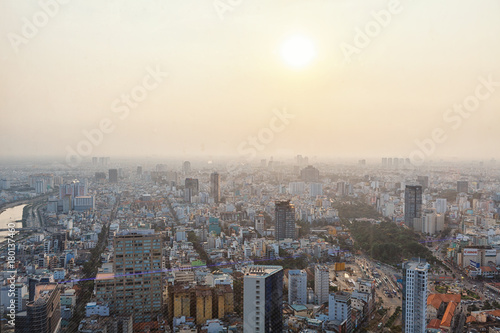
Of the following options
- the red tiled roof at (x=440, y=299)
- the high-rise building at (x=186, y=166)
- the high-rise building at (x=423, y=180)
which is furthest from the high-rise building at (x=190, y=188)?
the red tiled roof at (x=440, y=299)

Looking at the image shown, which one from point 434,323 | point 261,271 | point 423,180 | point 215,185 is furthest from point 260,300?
point 423,180

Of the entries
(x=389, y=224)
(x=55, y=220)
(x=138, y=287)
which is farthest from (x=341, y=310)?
(x=389, y=224)

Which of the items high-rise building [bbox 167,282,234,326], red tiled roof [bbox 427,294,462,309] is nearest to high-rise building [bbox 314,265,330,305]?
red tiled roof [bbox 427,294,462,309]

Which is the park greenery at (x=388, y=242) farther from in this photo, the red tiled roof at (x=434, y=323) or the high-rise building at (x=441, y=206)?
the red tiled roof at (x=434, y=323)

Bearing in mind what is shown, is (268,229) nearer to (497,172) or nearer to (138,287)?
(138,287)

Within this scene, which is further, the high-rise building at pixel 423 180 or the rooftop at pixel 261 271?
the high-rise building at pixel 423 180
